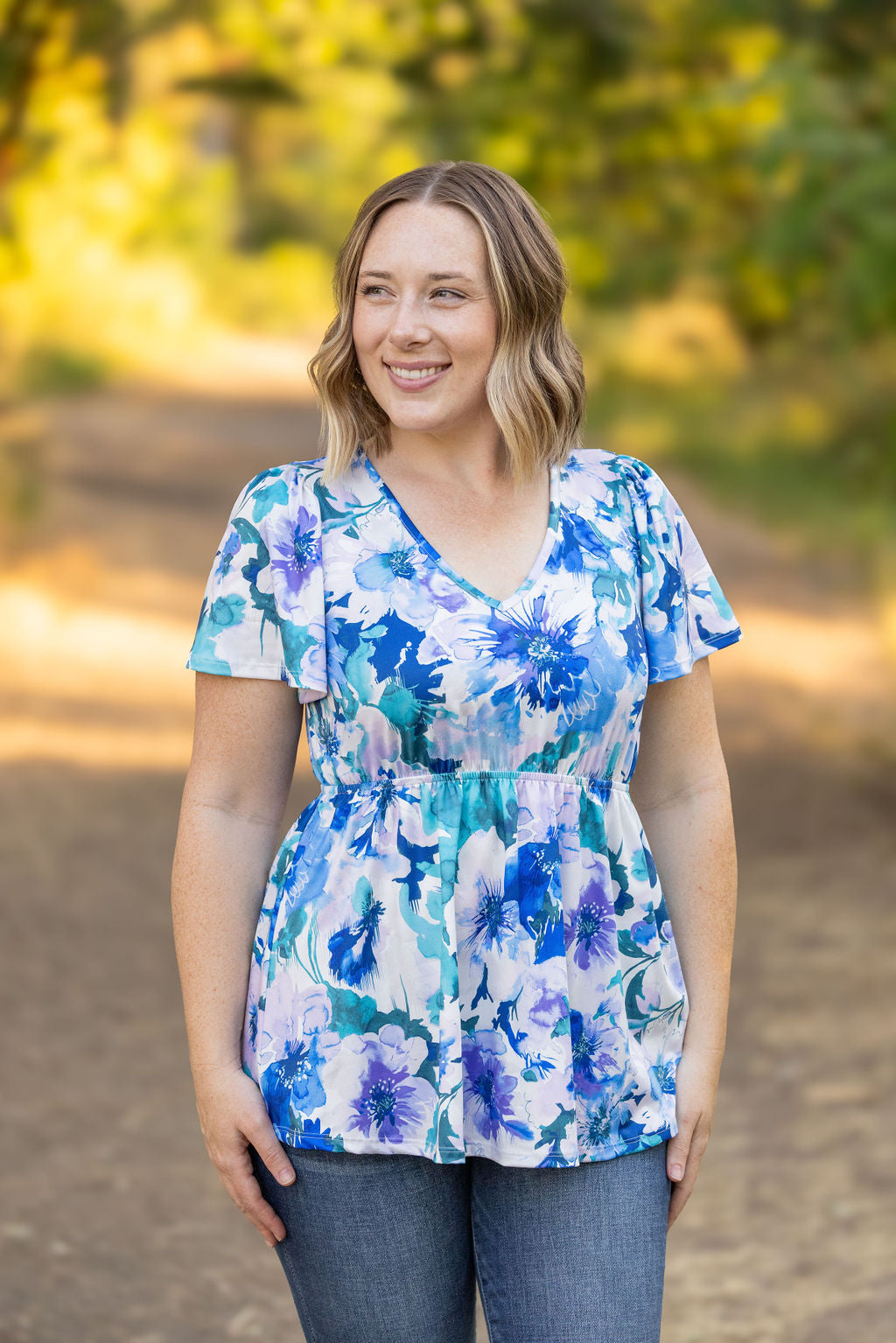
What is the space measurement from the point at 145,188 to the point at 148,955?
647 inches

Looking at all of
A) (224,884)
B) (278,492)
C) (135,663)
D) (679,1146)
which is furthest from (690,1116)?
(135,663)

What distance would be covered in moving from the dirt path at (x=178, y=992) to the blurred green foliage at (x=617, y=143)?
1550 millimetres

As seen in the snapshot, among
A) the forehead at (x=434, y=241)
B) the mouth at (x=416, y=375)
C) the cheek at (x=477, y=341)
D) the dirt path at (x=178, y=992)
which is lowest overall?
the dirt path at (x=178, y=992)

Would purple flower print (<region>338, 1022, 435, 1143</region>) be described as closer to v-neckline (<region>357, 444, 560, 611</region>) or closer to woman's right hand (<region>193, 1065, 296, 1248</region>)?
woman's right hand (<region>193, 1065, 296, 1248</region>)

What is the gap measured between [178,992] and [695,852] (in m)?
3.92

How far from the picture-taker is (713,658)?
34.8 ft

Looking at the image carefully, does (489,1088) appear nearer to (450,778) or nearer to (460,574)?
(450,778)

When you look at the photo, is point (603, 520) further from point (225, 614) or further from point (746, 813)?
point (746, 813)

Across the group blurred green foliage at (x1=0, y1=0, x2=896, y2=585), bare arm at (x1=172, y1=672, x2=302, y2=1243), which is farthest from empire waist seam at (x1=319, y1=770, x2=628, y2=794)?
blurred green foliage at (x1=0, y1=0, x2=896, y2=585)

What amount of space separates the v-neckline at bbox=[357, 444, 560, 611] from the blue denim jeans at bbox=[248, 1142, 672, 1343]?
0.62 m

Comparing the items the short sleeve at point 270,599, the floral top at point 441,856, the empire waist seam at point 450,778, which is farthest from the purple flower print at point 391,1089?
the short sleeve at point 270,599

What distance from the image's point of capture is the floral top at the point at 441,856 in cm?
184

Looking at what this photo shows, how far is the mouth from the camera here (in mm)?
1947

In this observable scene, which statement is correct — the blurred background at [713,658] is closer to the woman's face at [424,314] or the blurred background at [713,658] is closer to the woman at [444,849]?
the woman at [444,849]
